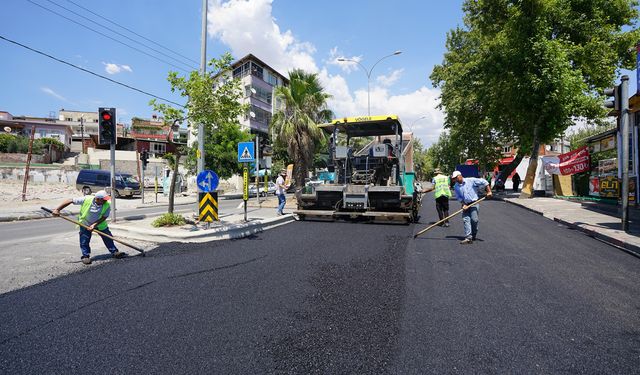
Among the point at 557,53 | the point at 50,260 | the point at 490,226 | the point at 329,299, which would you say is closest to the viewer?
the point at 329,299

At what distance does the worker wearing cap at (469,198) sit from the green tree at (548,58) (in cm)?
1259

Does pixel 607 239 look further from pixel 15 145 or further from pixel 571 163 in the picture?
pixel 15 145

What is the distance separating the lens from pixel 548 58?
671 inches

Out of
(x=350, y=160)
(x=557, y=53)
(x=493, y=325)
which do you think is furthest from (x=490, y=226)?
(x=557, y=53)

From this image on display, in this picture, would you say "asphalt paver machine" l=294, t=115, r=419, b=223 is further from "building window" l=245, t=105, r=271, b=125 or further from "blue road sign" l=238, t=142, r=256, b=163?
"building window" l=245, t=105, r=271, b=125

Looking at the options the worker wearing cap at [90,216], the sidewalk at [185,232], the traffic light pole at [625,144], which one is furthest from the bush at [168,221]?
the traffic light pole at [625,144]

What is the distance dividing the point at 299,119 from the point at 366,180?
29.0 ft

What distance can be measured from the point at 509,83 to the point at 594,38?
459 cm

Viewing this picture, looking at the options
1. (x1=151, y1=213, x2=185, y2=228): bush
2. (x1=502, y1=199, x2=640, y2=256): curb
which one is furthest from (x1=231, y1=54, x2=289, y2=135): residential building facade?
(x1=502, y1=199, x2=640, y2=256): curb

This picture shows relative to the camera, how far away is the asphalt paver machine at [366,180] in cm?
1027

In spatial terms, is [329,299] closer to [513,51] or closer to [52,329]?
[52,329]

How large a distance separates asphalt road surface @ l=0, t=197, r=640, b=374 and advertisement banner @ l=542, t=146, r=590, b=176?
44.5 ft

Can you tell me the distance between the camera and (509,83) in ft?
61.9

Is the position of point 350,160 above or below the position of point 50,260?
above
